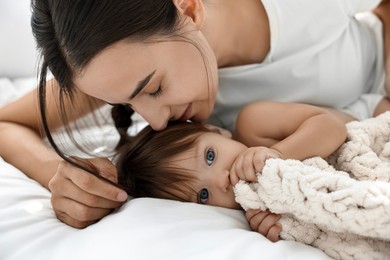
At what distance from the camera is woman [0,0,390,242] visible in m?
0.99

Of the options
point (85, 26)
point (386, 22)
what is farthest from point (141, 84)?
point (386, 22)

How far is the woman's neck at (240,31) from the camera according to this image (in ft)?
4.50

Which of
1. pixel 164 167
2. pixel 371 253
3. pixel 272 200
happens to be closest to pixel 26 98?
pixel 164 167

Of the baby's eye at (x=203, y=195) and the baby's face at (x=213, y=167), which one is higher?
the baby's face at (x=213, y=167)

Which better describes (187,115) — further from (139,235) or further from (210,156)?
(139,235)

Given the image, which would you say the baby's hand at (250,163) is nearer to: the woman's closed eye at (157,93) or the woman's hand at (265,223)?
the woman's hand at (265,223)

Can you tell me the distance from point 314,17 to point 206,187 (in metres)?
0.58

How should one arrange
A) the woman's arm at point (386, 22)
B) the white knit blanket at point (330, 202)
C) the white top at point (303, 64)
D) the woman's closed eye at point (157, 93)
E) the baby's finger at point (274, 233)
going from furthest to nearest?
the woman's arm at point (386, 22), the white top at point (303, 64), the woman's closed eye at point (157, 93), the baby's finger at point (274, 233), the white knit blanket at point (330, 202)

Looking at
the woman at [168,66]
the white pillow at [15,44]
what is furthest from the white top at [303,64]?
the white pillow at [15,44]

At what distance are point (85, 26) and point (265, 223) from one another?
1.60 ft

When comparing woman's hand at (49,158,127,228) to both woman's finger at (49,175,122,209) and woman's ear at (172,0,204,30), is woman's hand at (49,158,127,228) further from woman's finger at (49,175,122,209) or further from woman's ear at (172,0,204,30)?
woman's ear at (172,0,204,30)

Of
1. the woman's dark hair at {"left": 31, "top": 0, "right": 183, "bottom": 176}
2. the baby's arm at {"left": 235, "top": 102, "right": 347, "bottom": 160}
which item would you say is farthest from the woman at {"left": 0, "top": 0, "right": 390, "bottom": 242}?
the baby's arm at {"left": 235, "top": 102, "right": 347, "bottom": 160}

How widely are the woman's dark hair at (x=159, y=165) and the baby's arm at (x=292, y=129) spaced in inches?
4.3

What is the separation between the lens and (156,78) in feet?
3.45
